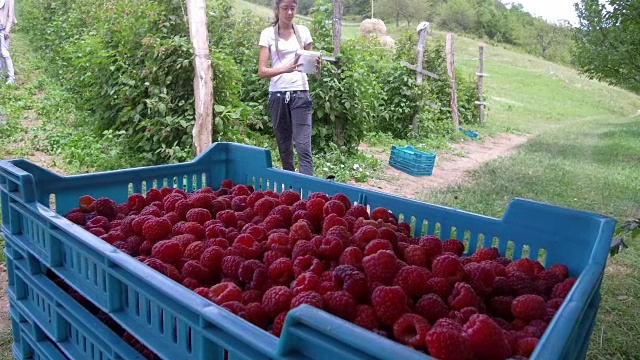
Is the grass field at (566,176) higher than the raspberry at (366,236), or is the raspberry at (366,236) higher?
the raspberry at (366,236)

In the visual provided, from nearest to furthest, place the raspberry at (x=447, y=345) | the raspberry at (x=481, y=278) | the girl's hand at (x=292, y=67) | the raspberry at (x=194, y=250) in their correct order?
the raspberry at (x=447, y=345)
the raspberry at (x=481, y=278)
the raspberry at (x=194, y=250)
the girl's hand at (x=292, y=67)

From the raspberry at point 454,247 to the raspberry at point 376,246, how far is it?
30cm

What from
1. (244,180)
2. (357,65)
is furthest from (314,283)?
(357,65)

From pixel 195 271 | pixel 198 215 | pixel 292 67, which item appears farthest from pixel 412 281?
pixel 292 67

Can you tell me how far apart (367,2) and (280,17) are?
145ft

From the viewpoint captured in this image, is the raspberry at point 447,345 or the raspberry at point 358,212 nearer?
the raspberry at point 447,345

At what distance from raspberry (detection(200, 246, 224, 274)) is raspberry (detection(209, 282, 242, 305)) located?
17 cm

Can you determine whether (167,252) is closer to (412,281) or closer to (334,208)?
(334,208)

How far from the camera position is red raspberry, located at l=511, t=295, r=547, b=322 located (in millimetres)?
1344

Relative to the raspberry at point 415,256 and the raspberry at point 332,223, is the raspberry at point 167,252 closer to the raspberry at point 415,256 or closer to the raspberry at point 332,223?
the raspberry at point 332,223

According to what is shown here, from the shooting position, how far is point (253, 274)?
5.06 feet

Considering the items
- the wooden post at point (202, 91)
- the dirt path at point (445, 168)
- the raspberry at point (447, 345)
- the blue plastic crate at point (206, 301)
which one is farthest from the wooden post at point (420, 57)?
the raspberry at point (447, 345)

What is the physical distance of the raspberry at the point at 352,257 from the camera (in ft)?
5.15

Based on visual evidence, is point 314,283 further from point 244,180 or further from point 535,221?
→ point 244,180
